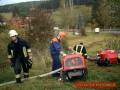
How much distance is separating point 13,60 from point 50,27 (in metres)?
17.3

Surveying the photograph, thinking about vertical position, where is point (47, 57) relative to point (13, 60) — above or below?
below

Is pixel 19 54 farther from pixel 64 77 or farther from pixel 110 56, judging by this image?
pixel 110 56

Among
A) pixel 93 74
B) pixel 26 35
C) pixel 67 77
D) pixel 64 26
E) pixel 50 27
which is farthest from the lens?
pixel 64 26

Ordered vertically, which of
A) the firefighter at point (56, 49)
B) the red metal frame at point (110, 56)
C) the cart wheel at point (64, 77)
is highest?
the firefighter at point (56, 49)

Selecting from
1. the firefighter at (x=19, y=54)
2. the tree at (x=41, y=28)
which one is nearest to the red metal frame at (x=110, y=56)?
the firefighter at (x=19, y=54)

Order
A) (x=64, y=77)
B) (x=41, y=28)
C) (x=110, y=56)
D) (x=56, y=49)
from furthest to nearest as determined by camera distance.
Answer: (x=41, y=28)
(x=110, y=56)
(x=56, y=49)
(x=64, y=77)

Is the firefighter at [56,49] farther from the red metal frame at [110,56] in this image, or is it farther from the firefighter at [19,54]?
the red metal frame at [110,56]

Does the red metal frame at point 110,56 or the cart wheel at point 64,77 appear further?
the red metal frame at point 110,56

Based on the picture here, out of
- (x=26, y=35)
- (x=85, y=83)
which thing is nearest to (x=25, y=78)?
(x=85, y=83)

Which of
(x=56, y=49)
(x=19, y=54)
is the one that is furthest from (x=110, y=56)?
(x=19, y=54)

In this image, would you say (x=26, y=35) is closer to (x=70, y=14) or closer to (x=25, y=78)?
(x=25, y=78)

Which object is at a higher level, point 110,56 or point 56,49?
point 56,49

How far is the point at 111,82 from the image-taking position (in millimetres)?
11305

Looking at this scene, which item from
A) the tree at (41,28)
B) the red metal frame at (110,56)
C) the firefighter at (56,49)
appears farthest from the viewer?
the tree at (41,28)
